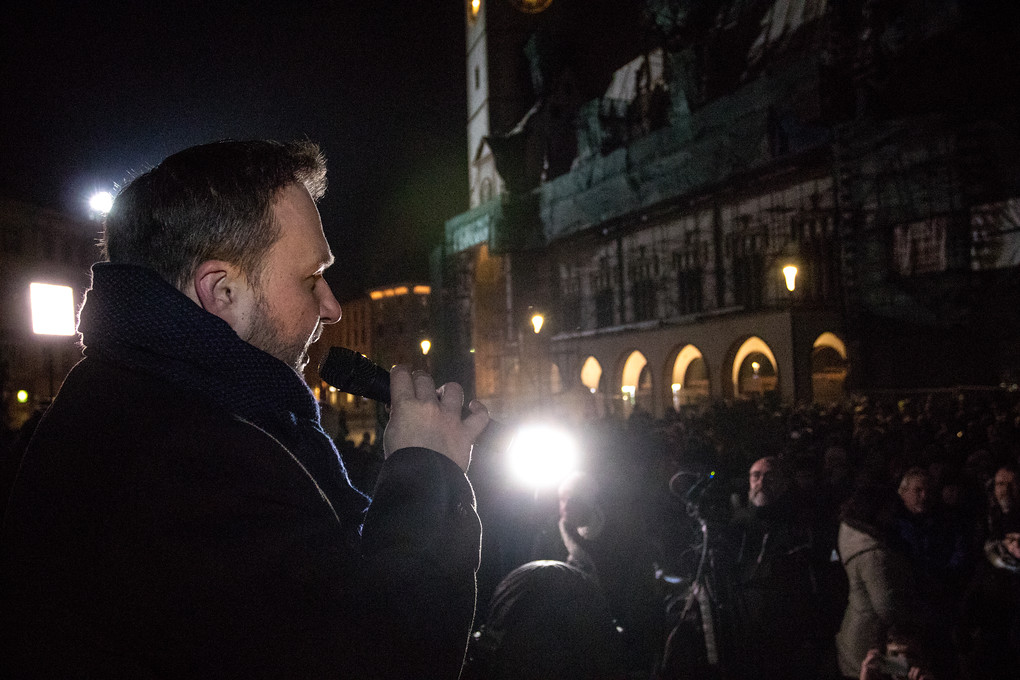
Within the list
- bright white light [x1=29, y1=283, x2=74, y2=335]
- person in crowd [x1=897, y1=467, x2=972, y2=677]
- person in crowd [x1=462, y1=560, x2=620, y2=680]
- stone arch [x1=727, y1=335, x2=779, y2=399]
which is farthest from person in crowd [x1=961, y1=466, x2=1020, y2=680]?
stone arch [x1=727, y1=335, x2=779, y2=399]

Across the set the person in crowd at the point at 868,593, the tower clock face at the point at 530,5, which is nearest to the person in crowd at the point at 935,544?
the person in crowd at the point at 868,593

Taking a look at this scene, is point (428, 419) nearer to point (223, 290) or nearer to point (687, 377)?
point (223, 290)

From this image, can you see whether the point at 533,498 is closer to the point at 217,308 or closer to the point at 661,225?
the point at 217,308

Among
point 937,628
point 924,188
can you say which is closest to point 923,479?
point 937,628

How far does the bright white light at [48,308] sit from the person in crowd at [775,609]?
13.3 m

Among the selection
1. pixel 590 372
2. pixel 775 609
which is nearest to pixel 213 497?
pixel 775 609

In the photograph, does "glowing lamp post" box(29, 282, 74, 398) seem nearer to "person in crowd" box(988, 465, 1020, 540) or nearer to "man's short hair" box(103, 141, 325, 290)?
"man's short hair" box(103, 141, 325, 290)

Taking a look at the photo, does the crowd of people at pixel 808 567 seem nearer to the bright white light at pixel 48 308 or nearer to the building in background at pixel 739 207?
the building in background at pixel 739 207

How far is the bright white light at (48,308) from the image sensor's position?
536 inches

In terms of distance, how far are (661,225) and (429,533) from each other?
35.0 m

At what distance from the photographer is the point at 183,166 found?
4.37ft

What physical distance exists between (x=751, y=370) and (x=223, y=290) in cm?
3259

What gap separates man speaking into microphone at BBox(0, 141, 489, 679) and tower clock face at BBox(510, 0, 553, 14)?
46.2m

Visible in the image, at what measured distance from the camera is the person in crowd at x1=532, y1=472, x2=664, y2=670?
16.5 feet
